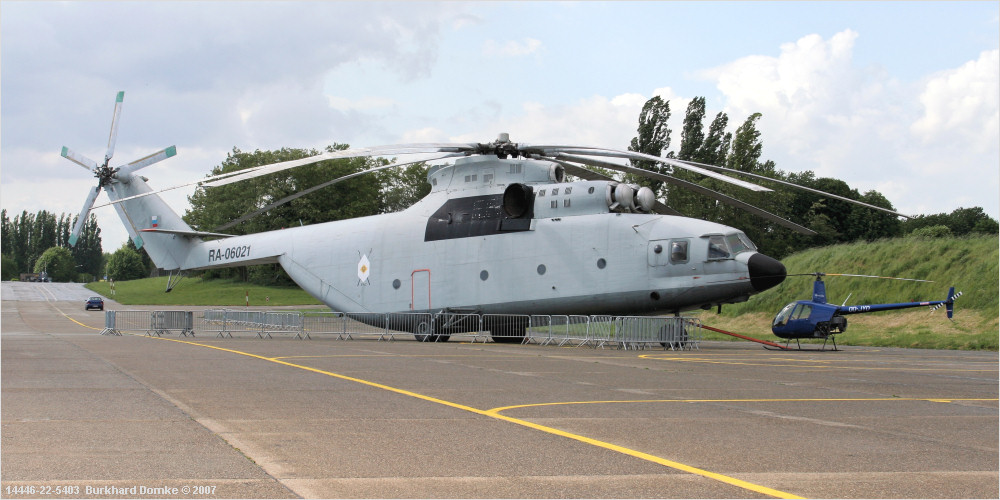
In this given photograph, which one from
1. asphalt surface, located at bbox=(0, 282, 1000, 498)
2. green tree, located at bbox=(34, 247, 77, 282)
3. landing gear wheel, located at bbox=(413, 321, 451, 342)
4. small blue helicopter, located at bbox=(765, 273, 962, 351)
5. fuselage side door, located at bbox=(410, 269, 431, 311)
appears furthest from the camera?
green tree, located at bbox=(34, 247, 77, 282)

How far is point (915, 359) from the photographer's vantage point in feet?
68.6

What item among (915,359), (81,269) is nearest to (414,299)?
(915,359)

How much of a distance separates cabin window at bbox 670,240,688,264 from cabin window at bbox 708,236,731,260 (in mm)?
682

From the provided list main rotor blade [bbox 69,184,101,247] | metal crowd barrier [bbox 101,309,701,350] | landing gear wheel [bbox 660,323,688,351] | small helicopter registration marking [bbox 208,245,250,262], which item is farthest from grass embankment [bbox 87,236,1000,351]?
main rotor blade [bbox 69,184,101,247]

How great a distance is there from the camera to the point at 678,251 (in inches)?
908

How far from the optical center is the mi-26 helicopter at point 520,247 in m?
23.0

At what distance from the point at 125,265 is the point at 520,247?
550 feet

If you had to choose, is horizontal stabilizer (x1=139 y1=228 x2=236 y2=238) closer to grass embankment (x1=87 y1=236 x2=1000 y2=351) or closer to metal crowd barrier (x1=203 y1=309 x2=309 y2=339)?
metal crowd barrier (x1=203 y1=309 x2=309 y2=339)

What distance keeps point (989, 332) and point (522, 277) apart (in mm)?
17848

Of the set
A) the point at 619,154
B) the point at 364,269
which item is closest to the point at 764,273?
the point at 619,154

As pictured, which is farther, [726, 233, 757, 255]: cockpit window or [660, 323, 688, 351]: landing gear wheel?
[660, 323, 688, 351]: landing gear wheel

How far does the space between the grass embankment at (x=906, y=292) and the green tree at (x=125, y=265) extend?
154399mm

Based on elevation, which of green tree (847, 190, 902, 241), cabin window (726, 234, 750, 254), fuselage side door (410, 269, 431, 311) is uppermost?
green tree (847, 190, 902, 241)

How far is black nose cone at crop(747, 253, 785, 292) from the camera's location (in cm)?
2228
